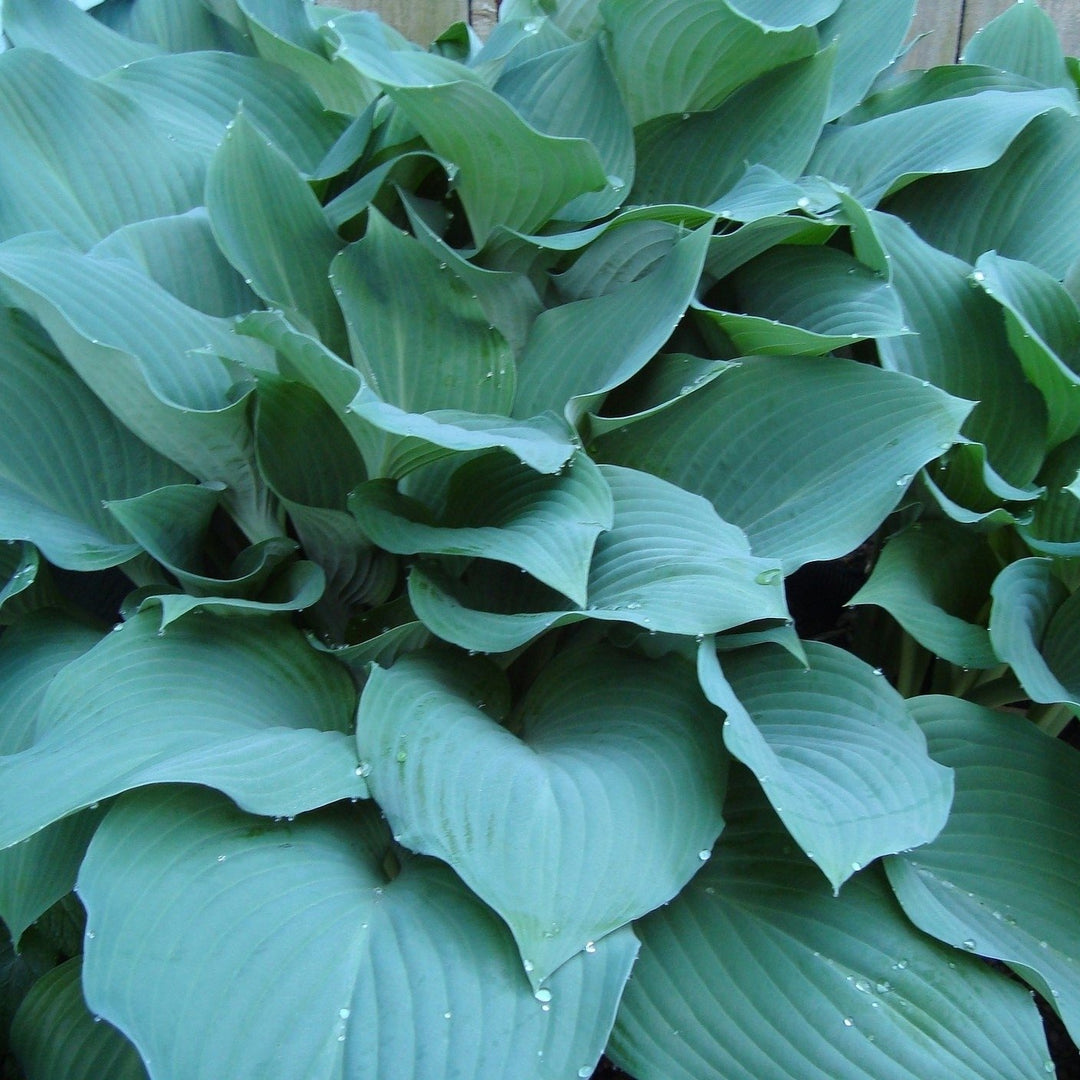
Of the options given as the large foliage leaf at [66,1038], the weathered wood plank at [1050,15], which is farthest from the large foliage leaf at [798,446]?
the weathered wood plank at [1050,15]

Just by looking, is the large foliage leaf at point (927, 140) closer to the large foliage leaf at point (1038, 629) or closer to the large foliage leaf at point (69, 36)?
the large foliage leaf at point (1038, 629)

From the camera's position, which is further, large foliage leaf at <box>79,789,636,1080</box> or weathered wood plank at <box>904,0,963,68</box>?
weathered wood plank at <box>904,0,963,68</box>

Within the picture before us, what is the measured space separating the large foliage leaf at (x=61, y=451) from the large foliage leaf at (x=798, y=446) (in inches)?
20.8

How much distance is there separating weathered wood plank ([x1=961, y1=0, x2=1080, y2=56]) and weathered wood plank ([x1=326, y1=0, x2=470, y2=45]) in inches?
40.5

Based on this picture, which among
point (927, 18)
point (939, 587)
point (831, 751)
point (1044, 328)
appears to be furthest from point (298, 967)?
point (927, 18)

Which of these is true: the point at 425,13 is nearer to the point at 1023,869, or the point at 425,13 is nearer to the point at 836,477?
the point at 836,477

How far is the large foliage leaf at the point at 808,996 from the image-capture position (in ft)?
2.56

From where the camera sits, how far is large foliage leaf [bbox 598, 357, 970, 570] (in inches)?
37.4

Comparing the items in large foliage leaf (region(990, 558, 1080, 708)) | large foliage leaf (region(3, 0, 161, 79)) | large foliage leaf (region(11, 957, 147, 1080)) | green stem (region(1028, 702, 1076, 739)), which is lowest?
green stem (region(1028, 702, 1076, 739))

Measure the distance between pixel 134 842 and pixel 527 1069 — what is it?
1.13 ft

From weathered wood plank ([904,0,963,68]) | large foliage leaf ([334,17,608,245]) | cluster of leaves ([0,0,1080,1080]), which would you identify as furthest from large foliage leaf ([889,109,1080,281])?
weathered wood plank ([904,0,963,68])

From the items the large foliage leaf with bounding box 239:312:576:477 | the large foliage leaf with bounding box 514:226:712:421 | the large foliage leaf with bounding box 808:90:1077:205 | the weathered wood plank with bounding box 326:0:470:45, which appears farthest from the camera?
the weathered wood plank with bounding box 326:0:470:45

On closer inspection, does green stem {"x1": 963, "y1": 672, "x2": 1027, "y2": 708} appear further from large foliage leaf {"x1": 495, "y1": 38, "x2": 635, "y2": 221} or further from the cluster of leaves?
large foliage leaf {"x1": 495, "y1": 38, "x2": 635, "y2": 221}

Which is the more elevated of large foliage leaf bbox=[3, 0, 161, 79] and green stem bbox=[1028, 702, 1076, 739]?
large foliage leaf bbox=[3, 0, 161, 79]
